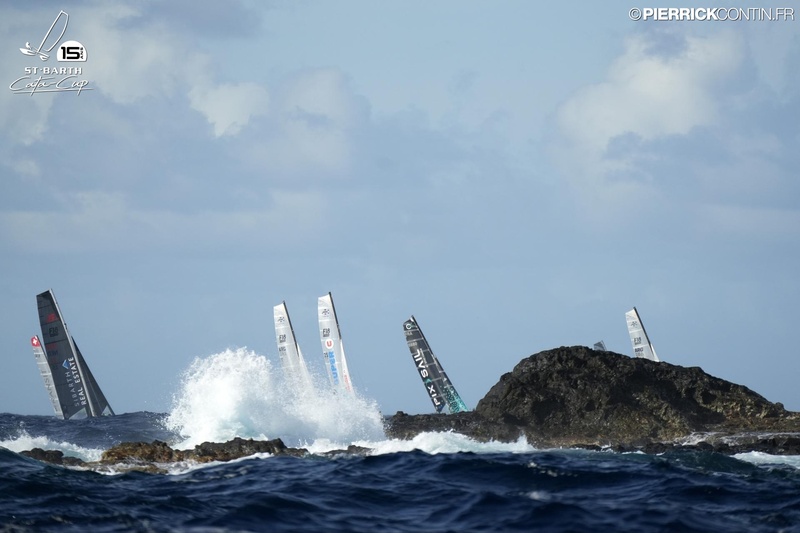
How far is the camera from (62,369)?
1889 inches

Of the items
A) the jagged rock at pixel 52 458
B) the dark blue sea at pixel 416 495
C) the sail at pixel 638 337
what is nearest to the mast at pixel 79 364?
the jagged rock at pixel 52 458

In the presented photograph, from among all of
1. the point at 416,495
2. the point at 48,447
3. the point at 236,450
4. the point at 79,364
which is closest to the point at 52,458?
the point at 48,447

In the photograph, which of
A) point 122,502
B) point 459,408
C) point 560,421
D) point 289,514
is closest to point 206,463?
point 122,502

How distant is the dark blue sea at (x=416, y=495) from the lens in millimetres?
15023

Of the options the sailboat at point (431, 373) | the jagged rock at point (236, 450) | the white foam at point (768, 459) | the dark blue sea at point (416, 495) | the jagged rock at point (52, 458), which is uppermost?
the sailboat at point (431, 373)

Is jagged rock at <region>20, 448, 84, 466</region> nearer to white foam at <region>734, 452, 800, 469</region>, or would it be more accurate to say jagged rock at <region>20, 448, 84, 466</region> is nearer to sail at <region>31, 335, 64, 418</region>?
white foam at <region>734, 452, 800, 469</region>

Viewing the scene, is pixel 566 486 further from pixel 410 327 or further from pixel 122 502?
pixel 410 327

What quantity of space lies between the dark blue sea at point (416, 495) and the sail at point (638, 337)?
28.6 m

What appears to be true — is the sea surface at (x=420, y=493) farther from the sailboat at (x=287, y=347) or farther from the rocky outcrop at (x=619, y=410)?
the sailboat at (x=287, y=347)

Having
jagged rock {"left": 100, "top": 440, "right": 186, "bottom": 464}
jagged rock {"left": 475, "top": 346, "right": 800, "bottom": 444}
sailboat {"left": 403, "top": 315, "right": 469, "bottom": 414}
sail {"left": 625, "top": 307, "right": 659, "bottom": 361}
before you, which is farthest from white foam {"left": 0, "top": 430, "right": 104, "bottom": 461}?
sail {"left": 625, "top": 307, "right": 659, "bottom": 361}

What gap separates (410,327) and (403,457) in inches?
1094

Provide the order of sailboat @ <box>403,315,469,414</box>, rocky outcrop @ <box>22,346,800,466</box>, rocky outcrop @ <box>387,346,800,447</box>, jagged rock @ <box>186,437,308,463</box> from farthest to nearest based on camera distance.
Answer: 1. sailboat @ <box>403,315,469,414</box>
2. rocky outcrop @ <box>387,346,800,447</box>
3. rocky outcrop @ <box>22,346,800,466</box>
4. jagged rock @ <box>186,437,308,463</box>

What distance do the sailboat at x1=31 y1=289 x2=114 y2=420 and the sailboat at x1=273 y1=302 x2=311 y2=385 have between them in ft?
31.3

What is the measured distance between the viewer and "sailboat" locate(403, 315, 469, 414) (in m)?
48.9
